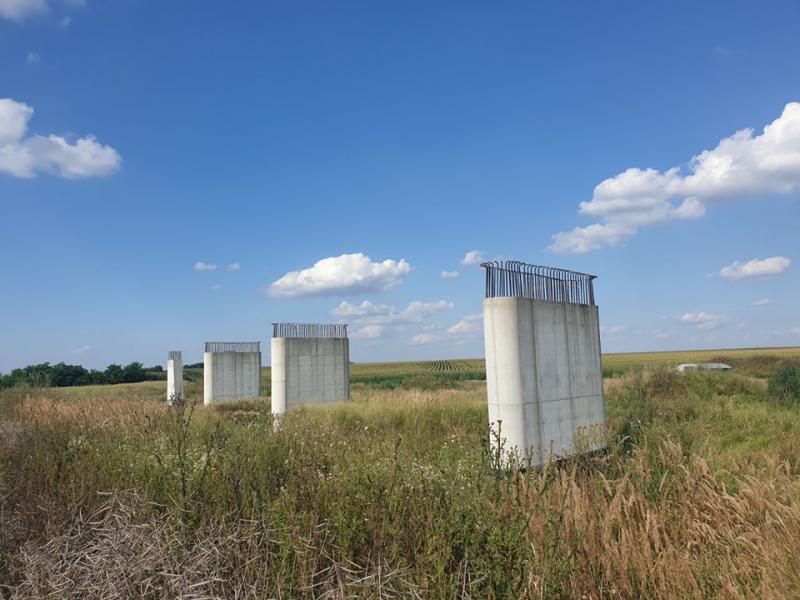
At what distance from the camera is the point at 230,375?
26.7 meters

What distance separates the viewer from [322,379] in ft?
67.4

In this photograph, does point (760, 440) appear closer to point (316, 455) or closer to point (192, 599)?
point (316, 455)

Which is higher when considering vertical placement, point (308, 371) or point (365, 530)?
point (308, 371)

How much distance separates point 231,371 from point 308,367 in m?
8.43

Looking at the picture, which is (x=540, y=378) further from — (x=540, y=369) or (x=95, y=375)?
(x=95, y=375)

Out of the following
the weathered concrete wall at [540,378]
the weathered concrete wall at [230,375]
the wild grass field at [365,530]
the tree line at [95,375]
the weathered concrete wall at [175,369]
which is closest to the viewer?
the wild grass field at [365,530]

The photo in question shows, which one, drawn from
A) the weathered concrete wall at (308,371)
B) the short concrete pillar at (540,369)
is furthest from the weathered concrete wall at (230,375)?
the short concrete pillar at (540,369)

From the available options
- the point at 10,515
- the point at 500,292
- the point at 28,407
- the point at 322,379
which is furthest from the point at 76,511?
the point at 322,379

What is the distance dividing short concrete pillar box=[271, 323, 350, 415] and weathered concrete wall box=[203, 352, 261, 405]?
25.1 feet

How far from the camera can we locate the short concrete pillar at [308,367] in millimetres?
19578

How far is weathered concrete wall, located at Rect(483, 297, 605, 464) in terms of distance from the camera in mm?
9242

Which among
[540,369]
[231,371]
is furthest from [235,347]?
[540,369]

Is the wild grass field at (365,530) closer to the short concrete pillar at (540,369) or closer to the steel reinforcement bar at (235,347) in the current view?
the short concrete pillar at (540,369)

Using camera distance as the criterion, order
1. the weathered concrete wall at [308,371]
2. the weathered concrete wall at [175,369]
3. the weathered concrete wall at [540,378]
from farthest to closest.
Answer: the weathered concrete wall at [175,369]
the weathered concrete wall at [308,371]
the weathered concrete wall at [540,378]
